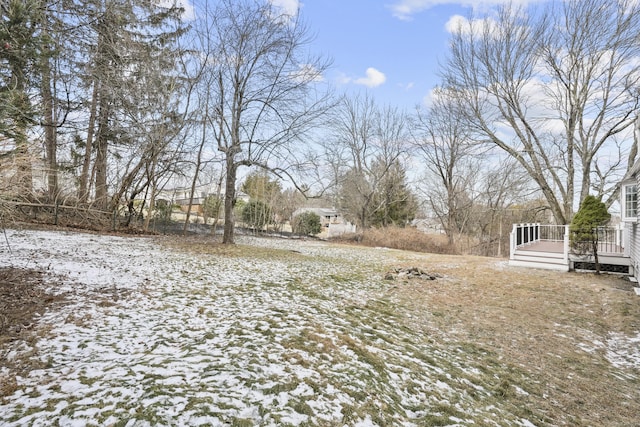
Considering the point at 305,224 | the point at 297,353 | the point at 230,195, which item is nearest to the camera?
the point at 297,353

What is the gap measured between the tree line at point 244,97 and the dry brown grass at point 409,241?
1.18 meters

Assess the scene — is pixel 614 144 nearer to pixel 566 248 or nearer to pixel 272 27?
pixel 566 248

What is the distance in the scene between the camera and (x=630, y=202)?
28.9 ft

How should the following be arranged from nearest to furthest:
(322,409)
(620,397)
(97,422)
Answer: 1. (97,422)
2. (322,409)
3. (620,397)

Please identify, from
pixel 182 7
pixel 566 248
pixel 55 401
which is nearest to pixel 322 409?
pixel 55 401

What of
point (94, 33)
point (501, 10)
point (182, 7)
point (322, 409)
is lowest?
point (322, 409)

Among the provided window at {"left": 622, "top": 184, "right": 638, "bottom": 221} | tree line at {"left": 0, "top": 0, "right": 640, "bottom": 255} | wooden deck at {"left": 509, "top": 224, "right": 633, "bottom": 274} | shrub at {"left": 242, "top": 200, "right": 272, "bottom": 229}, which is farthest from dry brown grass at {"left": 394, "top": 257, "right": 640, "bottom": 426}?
shrub at {"left": 242, "top": 200, "right": 272, "bottom": 229}

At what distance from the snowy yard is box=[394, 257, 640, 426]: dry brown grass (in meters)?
0.03

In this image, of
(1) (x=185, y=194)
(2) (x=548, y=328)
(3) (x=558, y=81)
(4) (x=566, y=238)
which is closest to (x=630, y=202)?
(4) (x=566, y=238)

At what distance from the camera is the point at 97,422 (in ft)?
6.73

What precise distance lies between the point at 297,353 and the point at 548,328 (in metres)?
4.52

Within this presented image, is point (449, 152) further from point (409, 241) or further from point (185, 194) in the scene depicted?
point (185, 194)

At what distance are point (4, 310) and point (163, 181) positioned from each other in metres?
13.1

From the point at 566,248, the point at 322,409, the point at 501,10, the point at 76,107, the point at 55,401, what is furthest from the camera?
the point at 501,10
